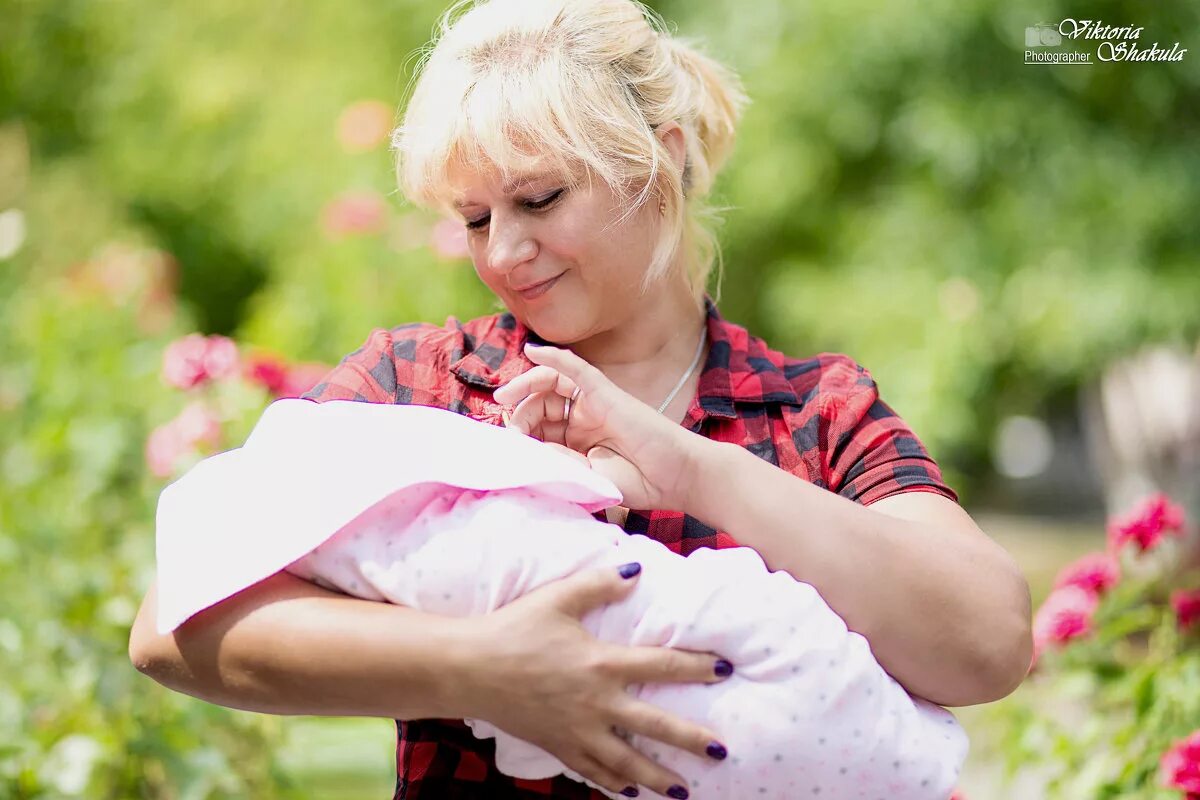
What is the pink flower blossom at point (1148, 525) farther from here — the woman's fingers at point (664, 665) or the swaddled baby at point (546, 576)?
the woman's fingers at point (664, 665)

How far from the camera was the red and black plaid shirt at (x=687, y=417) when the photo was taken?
4.63 feet

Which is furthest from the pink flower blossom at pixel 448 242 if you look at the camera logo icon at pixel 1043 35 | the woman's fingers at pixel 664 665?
the camera logo icon at pixel 1043 35

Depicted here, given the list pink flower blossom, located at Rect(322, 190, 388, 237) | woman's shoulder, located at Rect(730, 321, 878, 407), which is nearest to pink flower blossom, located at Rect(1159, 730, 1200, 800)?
woman's shoulder, located at Rect(730, 321, 878, 407)

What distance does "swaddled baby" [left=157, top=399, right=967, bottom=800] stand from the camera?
118 cm

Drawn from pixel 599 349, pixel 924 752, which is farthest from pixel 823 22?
pixel 924 752

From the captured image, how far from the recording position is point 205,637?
47.9 inches

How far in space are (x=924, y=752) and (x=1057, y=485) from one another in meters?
14.3

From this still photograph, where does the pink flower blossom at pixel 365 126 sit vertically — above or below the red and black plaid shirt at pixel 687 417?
above

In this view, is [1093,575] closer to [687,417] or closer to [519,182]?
[687,417]

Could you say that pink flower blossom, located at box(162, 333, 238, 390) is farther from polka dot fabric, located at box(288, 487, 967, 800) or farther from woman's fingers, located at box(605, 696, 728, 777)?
woman's fingers, located at box(605, 696, 728, 777)

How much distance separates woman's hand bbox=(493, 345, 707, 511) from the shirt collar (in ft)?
0.53

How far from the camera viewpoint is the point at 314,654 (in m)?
1.17

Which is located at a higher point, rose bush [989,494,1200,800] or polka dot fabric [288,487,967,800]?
polka dot fabric [288,487,967,800]

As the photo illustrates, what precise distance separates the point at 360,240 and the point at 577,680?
3353 mm
